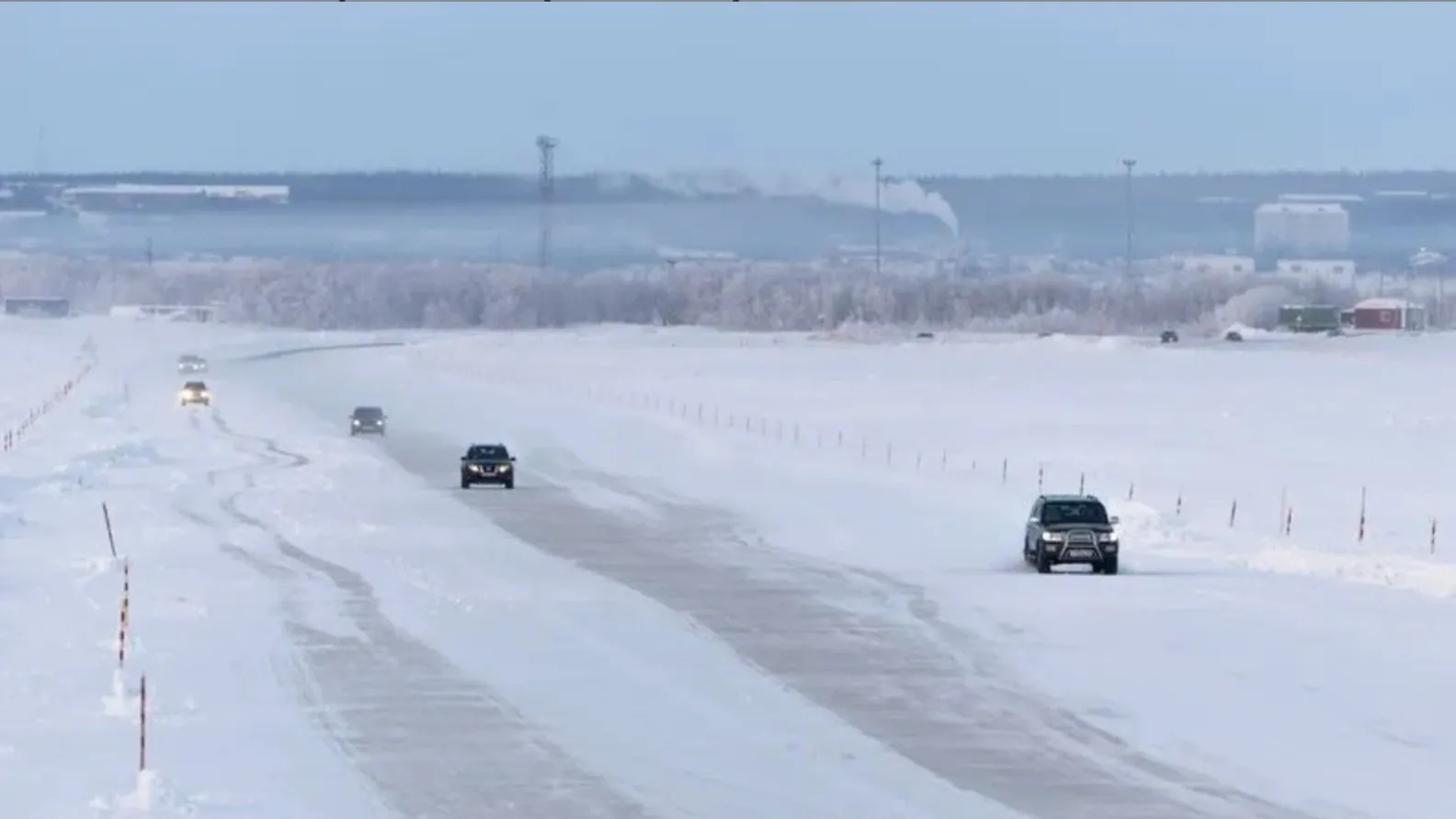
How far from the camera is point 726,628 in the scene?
101 ft

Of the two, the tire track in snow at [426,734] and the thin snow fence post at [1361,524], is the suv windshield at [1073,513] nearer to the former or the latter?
the thin snow fence post at [1361,524]

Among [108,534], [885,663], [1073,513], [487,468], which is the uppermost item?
[1073,513]

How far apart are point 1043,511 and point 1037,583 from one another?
7.98 ft

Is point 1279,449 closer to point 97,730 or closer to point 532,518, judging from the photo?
point 532,518

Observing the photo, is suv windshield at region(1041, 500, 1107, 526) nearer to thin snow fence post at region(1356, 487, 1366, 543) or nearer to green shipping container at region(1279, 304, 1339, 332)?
thin snow fence post at region(1356, 487, 1366, 543)

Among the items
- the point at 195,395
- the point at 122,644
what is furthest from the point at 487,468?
the point at 195,395

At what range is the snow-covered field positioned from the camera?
20.2 metres

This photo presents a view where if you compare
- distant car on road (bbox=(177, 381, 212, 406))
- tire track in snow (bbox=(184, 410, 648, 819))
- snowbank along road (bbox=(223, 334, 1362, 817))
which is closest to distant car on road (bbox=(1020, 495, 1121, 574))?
snowbank along road (bbox=(223, 334, 1362, 817))

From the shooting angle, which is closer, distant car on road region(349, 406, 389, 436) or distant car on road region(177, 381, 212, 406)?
distant car on road region(349, 406, 389, 436)

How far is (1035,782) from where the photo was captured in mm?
20156

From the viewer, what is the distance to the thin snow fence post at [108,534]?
39531mm

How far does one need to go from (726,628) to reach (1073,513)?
9562 mm

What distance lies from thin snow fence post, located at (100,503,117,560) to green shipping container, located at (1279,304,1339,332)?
520 feet

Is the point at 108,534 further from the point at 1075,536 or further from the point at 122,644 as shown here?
the point at 1075,536
